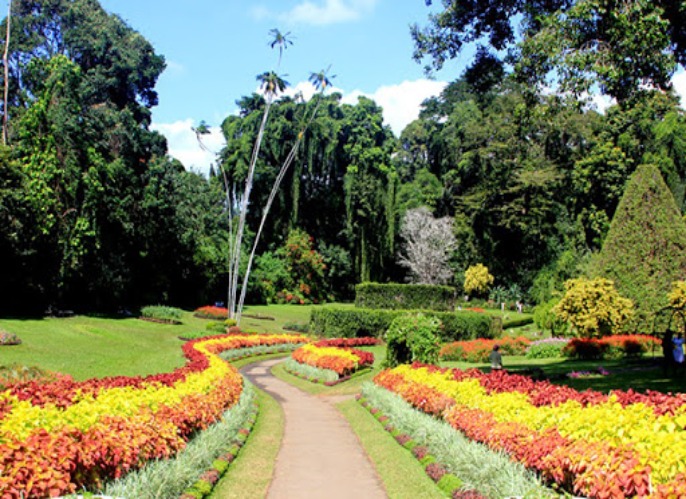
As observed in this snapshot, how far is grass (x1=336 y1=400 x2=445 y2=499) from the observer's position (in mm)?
8258

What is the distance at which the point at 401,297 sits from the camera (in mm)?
37750

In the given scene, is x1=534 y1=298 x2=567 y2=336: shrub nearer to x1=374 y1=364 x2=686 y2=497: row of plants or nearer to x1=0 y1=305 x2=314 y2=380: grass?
x1=0 y1=305 x2=314 y2=380: grass

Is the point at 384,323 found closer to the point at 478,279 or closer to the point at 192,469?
the point at 478,279

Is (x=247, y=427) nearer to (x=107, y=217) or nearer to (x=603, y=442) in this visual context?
(x=603, y=442)

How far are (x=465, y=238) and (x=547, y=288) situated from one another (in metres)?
10.8

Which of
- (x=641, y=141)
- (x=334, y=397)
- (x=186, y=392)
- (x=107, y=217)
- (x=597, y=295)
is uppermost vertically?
(x=641, y=141)

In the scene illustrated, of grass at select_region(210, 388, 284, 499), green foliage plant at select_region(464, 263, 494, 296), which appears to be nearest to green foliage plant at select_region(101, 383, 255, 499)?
grass at select_region(210, 388, 284, 499)

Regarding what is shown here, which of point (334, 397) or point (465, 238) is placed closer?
point (334, 397)

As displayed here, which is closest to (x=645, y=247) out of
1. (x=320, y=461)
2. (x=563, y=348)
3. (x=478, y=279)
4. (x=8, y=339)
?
(x=563, y=348)

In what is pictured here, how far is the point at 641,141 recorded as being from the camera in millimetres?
51094

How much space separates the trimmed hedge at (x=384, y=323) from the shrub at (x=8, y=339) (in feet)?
55.9

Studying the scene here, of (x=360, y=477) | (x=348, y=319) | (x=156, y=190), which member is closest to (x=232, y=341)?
(x=348, y=319)

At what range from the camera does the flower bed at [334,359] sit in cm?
2248

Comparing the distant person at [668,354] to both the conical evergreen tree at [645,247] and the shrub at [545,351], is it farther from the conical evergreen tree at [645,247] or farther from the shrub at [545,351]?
the conical evergreen tree at [645,247]
